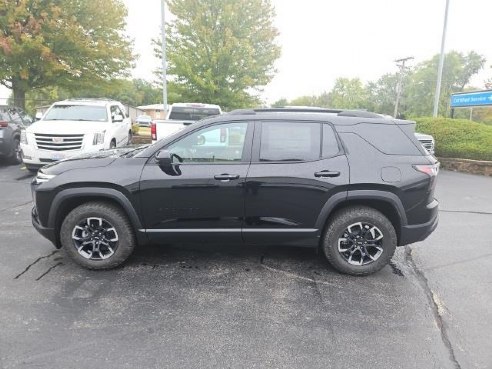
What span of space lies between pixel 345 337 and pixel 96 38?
16.9 m

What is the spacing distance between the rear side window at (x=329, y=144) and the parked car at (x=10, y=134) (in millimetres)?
8599

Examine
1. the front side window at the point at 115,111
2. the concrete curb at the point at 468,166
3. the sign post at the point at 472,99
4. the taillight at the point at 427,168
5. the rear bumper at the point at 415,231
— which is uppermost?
the sign post at the point at 472,99

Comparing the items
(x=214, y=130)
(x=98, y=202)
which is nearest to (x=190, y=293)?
(x=98, y=202)

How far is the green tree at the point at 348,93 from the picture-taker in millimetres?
78562

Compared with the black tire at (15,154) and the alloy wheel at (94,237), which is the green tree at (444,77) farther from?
the alloy wheel at (94,237)

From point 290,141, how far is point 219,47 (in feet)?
42.3

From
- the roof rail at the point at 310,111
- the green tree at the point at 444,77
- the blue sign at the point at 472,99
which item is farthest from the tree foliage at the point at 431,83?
the roof rail at the point at 310,111

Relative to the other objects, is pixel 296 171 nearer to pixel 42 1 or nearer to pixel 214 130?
pixel 214 130

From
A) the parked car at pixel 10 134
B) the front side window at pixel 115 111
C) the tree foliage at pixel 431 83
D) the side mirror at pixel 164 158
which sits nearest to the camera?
the side mirror at pixel 164 158

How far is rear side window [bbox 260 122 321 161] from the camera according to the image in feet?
13.0

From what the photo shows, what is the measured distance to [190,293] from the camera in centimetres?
365

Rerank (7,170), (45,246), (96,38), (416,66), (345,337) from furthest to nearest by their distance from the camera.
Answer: (416,66), (96,38), (7,170), (45,246), (345,337)

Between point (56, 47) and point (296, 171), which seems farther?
point (56, 47)

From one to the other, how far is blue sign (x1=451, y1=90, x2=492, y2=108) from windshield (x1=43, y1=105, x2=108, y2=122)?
12.9 m
